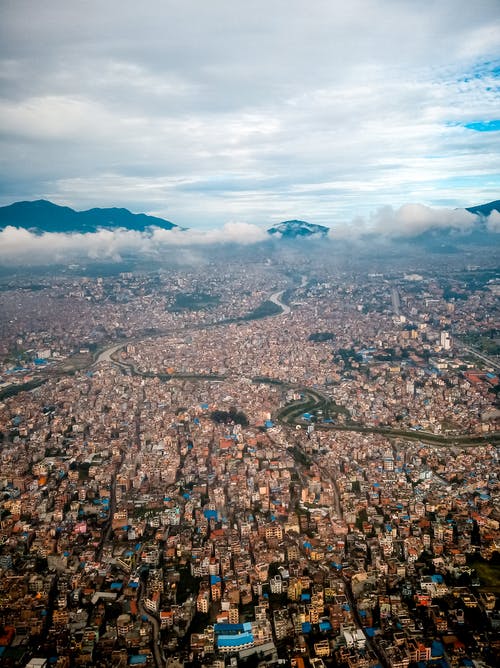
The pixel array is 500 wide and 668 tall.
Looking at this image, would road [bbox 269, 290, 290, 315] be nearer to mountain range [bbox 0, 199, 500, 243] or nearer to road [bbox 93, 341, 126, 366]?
road [bbox 93, 341, 126, 366]

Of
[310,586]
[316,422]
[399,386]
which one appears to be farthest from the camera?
[399,386]

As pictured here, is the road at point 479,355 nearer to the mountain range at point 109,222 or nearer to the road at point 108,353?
the road at point 108,353

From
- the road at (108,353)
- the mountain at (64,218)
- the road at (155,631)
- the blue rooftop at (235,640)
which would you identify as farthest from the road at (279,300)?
the mountain at (64,218)

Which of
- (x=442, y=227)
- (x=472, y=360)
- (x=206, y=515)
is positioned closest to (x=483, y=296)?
(x=472, y=360)

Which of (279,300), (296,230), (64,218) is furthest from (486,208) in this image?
(64,218)

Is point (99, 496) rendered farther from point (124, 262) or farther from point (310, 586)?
point (124, 262)

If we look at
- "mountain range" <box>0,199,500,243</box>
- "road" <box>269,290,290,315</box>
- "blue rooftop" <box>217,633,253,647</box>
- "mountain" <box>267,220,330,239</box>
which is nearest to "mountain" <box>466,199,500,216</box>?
"mountain range" <box>0,199,500,243</box>
